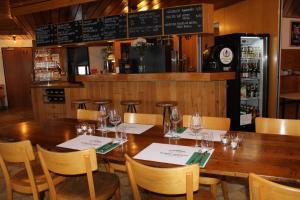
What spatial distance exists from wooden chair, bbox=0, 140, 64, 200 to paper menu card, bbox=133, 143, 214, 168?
757 millimetres

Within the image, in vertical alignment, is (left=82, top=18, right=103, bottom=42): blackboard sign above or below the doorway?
above

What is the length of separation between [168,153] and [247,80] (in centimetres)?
371

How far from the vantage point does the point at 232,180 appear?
10.3 ft

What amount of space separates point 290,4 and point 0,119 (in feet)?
26.2

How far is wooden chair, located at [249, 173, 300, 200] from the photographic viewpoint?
3.78 ft

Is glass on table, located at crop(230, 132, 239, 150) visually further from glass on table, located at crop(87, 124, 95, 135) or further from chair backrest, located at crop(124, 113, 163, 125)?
glass on table, located at crop(87, 124, 95, 135)

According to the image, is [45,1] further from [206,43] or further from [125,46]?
[206,43]

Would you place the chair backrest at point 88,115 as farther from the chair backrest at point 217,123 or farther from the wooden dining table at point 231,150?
the chair backrest at point 217,123

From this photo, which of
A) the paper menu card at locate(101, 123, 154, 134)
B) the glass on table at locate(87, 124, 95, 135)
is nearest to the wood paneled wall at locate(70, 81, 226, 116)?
the paper menu card at locate(101, 123, 154, 134)

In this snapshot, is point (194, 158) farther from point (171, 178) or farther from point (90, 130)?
point (90, 130)

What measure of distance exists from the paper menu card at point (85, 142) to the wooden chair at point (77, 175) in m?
0.22

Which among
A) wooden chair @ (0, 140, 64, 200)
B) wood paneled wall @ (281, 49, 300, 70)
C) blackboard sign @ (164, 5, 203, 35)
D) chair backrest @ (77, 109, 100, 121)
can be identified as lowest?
wooden chair @ (0, 140, 64, 200)

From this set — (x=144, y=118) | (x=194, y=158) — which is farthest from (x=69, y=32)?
(x=194, y=158)

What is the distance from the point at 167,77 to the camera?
13.6 ft
